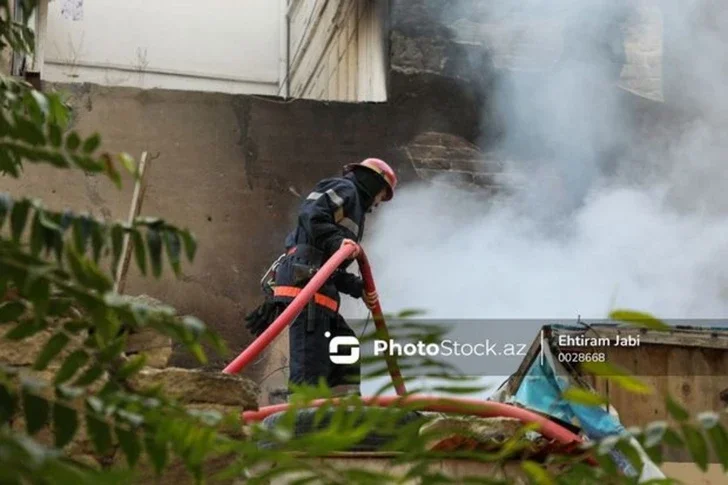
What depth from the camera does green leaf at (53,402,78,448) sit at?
1.19 meters

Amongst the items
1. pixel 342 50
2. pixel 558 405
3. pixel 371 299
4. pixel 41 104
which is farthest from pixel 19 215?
pixel 342 50

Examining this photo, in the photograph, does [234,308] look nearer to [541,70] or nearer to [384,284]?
[384,284]

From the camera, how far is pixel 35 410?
3.96 feet

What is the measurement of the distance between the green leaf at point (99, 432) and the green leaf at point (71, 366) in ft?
0.15

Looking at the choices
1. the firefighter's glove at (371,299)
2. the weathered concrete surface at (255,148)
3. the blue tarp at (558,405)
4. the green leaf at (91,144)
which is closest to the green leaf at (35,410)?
the green leaf at (91,144)

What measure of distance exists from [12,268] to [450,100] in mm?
9735

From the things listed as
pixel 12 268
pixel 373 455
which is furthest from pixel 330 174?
pixel 12 268

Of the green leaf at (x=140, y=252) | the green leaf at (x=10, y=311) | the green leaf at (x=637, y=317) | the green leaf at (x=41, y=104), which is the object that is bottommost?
the green leaf at (x=10, y=311)

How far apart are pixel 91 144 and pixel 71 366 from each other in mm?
207

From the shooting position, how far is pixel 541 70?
1091cm

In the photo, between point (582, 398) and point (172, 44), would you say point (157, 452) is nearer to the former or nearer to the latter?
point (582, 398)

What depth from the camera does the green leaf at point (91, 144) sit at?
1.25 metres

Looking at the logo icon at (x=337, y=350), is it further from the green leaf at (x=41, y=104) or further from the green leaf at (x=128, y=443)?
the green leaf at (x=128, y=443)

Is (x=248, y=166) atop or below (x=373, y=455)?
atop
